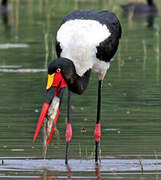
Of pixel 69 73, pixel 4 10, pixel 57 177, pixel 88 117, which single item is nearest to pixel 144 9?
pixel 4 10

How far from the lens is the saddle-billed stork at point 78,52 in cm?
728

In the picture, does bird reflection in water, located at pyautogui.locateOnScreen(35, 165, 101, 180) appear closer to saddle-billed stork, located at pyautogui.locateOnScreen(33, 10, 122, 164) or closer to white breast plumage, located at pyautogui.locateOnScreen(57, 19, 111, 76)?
saddle-billed stork, located at pyautogui.locateOnScreen(33, 10, 122, 164)

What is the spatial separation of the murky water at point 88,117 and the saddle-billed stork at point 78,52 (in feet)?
1.03

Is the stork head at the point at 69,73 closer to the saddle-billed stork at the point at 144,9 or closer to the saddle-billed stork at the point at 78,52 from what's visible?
the saddle-billed stork at the point at 78,52

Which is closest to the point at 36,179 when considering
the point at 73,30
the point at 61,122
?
the point at 73,30

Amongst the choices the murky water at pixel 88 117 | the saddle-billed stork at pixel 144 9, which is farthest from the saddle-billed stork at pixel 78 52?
the saddle-billed stork at pixel 144 9

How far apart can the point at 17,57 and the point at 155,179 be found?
8233 mm

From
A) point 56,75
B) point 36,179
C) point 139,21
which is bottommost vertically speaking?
point 139,21

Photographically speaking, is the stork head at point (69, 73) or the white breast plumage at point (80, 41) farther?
the white breast plumage at point (80, 41)

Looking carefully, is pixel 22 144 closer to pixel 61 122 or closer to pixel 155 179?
pixel 61 122

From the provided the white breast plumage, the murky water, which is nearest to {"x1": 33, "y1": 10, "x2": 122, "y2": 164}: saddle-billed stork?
the white breast plumage

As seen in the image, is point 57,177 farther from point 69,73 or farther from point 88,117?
point 88,117

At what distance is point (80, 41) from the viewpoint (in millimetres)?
7562

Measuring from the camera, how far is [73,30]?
7.64 meters
